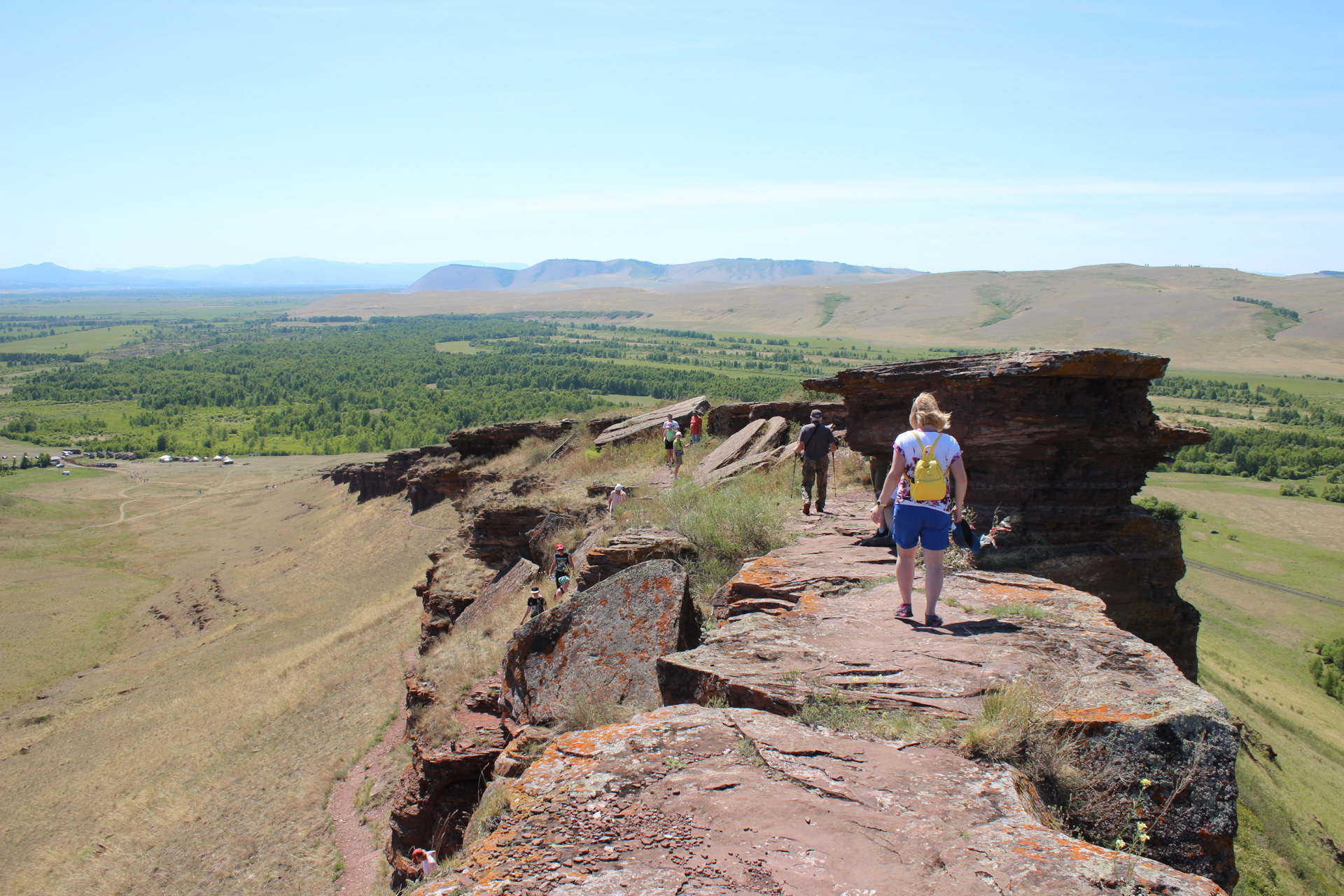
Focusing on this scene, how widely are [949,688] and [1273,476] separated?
7265 cm

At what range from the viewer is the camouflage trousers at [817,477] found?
1018 centimetres

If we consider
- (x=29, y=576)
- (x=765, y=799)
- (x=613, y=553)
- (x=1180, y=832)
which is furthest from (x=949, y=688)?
(x=29, y=576)

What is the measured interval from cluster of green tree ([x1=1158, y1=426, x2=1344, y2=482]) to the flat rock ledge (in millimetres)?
67234

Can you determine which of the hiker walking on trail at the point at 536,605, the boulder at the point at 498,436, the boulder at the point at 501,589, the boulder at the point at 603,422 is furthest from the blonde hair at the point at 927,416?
the boulder at the point at 498,436

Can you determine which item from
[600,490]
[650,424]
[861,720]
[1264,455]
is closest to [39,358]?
[650,424]

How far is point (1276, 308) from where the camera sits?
148 m

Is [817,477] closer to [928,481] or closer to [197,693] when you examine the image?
[928,481]

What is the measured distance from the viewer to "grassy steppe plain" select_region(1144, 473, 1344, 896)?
10297 mm

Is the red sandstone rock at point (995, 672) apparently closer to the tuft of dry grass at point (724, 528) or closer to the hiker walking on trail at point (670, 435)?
the tuft of dry grass at point (724, 528)

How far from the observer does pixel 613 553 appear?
9445mm

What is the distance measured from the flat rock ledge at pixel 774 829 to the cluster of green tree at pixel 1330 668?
33220 mm

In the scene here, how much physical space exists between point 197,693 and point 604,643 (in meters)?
17.0

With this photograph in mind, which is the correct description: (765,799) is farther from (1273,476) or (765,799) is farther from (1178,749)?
(1273,476)

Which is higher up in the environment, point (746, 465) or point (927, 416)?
point (927, 416)
